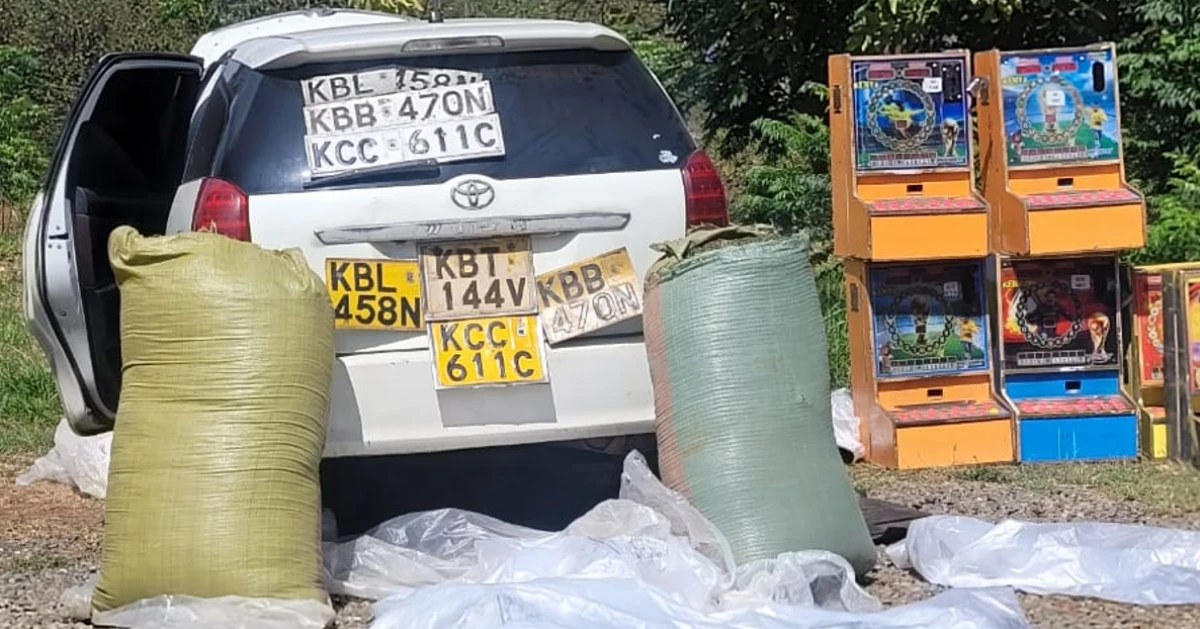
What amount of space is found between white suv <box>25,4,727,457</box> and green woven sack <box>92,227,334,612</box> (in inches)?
12.9

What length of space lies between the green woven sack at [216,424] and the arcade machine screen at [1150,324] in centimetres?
401

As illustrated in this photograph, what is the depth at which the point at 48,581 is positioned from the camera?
5.25m

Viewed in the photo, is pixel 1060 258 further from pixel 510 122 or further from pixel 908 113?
pixel 510 122

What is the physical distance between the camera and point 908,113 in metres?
7.01

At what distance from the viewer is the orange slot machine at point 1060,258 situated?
22.9 feet

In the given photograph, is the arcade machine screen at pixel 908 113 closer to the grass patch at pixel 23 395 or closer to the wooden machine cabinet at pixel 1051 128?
the wooden machine cabinet at pixel 1051 128

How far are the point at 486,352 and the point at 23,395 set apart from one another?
452 centimetres

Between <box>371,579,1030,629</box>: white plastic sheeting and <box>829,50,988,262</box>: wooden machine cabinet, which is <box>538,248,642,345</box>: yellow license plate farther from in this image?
<box>829,50,988,262</box>: wooden machine cabinet

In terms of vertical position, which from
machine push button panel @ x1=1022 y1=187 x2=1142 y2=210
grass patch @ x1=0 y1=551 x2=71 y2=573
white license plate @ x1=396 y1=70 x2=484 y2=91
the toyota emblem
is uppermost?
white license plate @ x1=396 y1=70 x2=484 y2=91

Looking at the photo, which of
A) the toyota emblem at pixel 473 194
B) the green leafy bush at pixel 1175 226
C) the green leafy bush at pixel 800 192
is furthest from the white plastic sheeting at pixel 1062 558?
the green leafy bush at pixel 800 192

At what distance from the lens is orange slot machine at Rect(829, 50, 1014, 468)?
22.5 feet

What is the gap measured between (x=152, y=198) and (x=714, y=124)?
23.3 ft

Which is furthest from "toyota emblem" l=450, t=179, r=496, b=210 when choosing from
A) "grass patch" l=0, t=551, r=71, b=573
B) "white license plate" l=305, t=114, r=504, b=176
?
"grass patch" l=0, t=551, r=71, b=573

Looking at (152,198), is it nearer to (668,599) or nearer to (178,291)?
(178,291)
